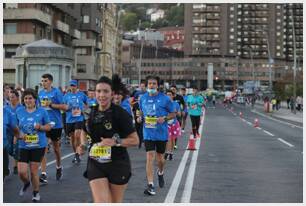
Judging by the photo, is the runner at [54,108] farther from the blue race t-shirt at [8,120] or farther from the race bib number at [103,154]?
the race bib number at [103,154]

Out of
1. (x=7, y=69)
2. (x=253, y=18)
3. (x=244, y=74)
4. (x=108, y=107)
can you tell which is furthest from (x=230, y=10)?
(x=108, y=107)

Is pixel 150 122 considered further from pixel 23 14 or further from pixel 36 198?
pixel 23 14

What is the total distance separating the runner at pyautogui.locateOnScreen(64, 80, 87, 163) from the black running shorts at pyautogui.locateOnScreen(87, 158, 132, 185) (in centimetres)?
675

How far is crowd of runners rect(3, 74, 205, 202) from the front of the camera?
21.1 feet

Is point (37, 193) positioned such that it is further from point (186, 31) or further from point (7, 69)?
point (186, 31)

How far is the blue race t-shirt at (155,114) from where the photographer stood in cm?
1041

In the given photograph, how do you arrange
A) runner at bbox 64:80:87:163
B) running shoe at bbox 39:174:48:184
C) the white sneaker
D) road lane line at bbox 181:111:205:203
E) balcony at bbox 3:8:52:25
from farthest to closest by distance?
1. balcony at bbox 3:8:52:25
2. runner at bbox 64:80:87:163
3. running shoe at bbox 39:174:48:184
4. road lane line at bbox 181:111:205:203
5. the white sneaker

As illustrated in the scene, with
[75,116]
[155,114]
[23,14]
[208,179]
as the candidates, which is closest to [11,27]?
[23,14]

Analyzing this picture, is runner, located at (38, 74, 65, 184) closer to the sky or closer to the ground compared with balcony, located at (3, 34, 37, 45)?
closer to the ground

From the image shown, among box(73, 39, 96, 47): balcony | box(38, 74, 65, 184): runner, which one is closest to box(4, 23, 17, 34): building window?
box(73, 39, 96, 47): balcony

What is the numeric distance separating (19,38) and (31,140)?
53.0 meters

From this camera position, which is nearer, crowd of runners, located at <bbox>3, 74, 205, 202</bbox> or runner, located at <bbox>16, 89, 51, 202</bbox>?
crowd of runners, located at <bbox>3, 74, 205, 202</bbox>

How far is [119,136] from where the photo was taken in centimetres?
647

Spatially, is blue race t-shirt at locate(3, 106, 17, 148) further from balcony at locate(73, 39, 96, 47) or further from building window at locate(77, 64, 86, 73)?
building window at locate(77, 64, 86, 73)
